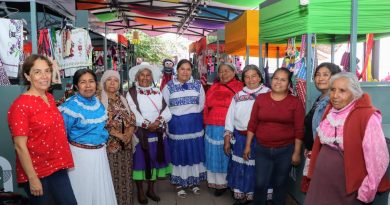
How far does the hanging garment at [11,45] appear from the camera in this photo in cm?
304

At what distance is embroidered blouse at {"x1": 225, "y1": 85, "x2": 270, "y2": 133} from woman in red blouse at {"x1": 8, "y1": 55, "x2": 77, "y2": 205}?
5.87 ft

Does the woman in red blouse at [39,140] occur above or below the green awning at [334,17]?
below

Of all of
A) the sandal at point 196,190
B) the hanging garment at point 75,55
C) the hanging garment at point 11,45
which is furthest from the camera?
the sandal at point 196,190

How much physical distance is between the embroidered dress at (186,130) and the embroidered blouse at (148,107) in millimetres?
242

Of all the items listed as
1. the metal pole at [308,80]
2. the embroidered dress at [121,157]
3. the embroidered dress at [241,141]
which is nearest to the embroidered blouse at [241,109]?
the embroidered dress at [241,141]

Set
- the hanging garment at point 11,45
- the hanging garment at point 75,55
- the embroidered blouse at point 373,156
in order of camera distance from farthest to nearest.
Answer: the hanging garment at point 75,55 < the hanging garment at point 11,45 < the embroidered blouse at point 373,156

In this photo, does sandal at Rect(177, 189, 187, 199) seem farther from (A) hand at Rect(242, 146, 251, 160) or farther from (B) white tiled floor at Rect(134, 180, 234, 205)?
(A) hand at Rect(242, 146, 251, 160)

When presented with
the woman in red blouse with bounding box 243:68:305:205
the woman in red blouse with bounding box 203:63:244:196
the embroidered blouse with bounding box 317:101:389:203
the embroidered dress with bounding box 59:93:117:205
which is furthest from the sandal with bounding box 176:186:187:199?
the embroidered blouse with bounding box 317:101:389:203

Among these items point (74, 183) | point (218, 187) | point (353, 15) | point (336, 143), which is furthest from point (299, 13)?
point (74, 183)

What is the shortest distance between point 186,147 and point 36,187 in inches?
85.1

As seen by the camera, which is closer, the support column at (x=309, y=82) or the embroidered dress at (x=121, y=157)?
the embroidered dress at (x=121, y=157)

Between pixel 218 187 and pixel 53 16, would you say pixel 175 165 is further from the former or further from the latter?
pixel 53 16

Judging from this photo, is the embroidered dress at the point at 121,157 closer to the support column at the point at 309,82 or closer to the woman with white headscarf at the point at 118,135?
the woman with white headscarf at the point at 118,135

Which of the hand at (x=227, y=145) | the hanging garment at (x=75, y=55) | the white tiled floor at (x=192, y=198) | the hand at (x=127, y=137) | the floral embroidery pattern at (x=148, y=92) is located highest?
the hanging garment at (x=75, y=55)
